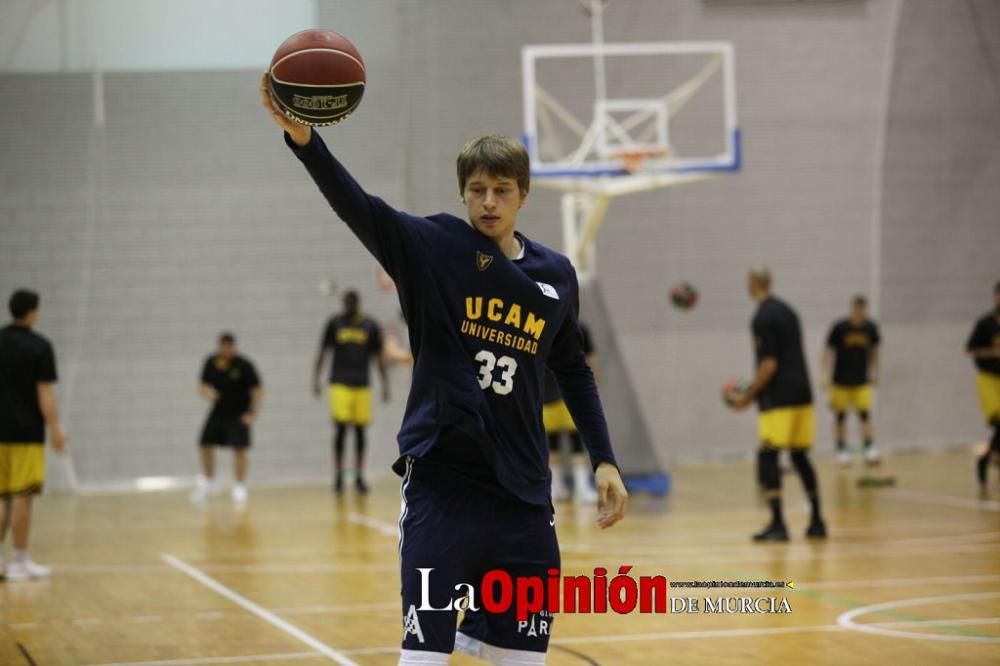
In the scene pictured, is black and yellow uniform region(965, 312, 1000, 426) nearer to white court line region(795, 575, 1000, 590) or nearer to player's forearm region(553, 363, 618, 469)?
white court line region(795, 575, 1000, 590)

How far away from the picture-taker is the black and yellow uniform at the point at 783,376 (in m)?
10.5

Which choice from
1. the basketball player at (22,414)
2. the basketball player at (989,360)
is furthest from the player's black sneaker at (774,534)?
the basketball player at (22,414)

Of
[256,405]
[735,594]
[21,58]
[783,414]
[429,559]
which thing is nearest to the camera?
[429,559]

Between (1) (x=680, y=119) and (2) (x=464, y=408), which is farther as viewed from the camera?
(1) (x=680, y=119)

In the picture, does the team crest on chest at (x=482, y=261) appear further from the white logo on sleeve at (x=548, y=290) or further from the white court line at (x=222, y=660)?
the white court line at (x=222, y=660)

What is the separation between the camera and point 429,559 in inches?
145

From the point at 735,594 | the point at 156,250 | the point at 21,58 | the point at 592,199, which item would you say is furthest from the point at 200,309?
the point at 735,594

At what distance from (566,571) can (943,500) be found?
5.58 m

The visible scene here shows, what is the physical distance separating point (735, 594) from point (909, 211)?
12180 millimetres

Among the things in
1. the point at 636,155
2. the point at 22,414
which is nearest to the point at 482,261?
the point at 22,414

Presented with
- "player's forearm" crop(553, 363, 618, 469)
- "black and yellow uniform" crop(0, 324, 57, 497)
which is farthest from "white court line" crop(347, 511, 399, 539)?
"player's forearm" crop(553, 363, 618, 469)

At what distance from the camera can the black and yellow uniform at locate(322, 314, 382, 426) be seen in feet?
51.6

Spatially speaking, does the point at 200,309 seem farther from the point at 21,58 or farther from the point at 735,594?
the point at 735,594

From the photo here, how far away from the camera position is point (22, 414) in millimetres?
9438
